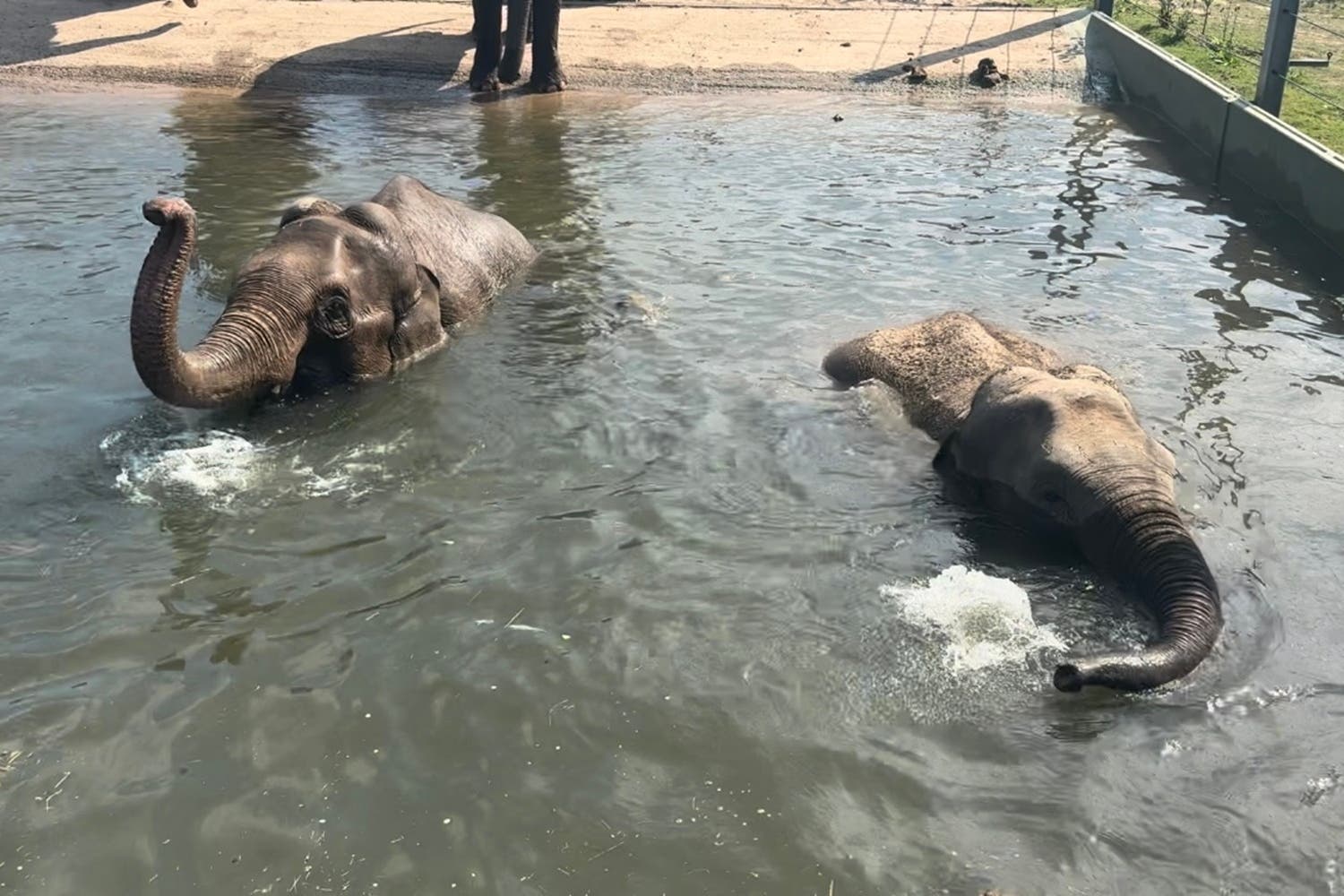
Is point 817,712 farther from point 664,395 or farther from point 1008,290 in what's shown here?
point 1008,290

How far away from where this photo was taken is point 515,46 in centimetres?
2191

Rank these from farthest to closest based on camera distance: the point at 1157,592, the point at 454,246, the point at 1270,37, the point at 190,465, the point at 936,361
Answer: the point at 1270,37 < the point at 454,246 < the point at 936,361 < the point at 190,465 < the point at 1157,592

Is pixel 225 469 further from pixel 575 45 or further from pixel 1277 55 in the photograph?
pixel 575 45

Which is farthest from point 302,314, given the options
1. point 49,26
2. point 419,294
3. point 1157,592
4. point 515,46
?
point 49,26

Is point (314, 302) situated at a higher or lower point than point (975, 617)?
higher

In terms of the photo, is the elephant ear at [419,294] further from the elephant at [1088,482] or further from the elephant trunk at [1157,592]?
the elephant trunk at [1157,592]

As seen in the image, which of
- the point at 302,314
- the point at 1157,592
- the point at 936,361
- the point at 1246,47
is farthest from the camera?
the point at 1246,47

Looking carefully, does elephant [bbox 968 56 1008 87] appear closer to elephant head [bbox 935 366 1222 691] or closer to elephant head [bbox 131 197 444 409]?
elephant head [bbox 131 197 444 409]

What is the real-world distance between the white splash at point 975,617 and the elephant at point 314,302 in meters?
4.34

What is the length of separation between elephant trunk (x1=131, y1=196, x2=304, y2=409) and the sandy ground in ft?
48.2

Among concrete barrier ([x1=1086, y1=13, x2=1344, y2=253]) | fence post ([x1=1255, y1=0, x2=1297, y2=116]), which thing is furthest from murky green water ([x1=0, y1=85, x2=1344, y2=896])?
fence post ([x1=1255, y1=0, x2=1297, y2=116])

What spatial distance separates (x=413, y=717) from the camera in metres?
5.61

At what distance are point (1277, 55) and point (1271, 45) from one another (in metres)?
0.15

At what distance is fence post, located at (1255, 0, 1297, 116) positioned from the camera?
1561cm
